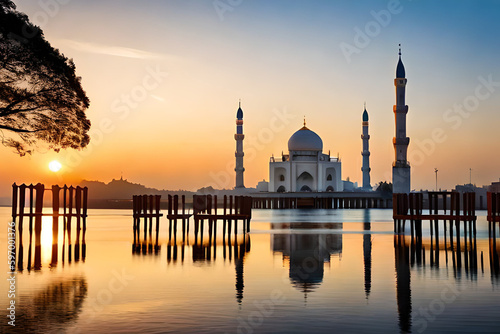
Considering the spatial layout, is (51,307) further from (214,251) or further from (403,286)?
(214,251)

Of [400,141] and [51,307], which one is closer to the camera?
[51,307]

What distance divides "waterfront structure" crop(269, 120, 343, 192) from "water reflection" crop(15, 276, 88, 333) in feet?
234

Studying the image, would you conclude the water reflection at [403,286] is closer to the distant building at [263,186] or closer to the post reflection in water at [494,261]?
the post reflection in water at [494,261]

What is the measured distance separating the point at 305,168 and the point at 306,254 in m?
65.4

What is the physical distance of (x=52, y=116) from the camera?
2428cm

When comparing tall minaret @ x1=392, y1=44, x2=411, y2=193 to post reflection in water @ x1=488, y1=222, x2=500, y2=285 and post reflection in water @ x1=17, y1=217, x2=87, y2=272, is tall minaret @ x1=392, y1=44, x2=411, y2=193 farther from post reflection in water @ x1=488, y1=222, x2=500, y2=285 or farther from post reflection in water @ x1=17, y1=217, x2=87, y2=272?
post reflection in water @ x1=17, y1=217, x2=87, y2=272

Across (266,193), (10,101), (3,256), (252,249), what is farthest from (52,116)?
(266,193)

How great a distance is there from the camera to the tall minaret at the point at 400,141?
2837 inches

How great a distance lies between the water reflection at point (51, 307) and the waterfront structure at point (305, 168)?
71.5 metres

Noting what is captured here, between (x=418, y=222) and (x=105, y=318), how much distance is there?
19.3 metres

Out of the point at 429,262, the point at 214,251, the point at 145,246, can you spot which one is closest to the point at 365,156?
the point at 145,246

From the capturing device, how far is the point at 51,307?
30.6ft

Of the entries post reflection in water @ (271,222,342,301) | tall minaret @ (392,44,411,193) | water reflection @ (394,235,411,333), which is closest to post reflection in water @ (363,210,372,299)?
water reflection @ (394,235,411,333)

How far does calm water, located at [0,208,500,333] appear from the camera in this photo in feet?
27.4
